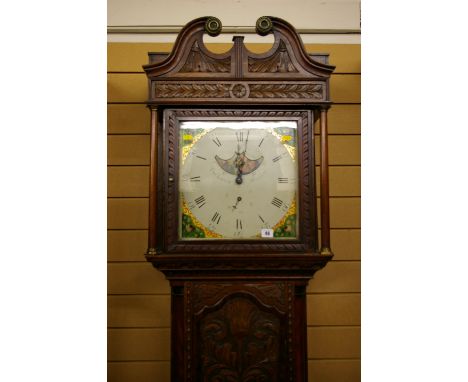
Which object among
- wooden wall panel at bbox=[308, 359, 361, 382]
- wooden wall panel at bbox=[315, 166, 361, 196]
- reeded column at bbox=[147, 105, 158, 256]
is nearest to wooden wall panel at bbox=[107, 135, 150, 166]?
reeded column at bbox=[147, 105, 158, 256]

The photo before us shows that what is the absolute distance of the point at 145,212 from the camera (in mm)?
1838

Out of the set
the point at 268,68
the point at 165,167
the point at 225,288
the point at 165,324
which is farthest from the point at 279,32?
the point at 165,324

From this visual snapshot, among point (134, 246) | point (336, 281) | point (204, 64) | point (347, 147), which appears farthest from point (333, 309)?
point (204, 64)

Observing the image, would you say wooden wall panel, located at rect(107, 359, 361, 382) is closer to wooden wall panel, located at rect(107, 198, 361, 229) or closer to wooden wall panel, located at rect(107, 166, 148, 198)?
wooden wall panel, located at rect(107, 198, 361, 229)

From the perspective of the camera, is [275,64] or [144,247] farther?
[144,247]

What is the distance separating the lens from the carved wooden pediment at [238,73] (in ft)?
4.56

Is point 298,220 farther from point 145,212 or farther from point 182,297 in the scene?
point 145,212

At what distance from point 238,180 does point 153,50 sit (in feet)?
2.88

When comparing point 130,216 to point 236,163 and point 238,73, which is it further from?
point 238,73

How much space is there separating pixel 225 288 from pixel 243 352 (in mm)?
238

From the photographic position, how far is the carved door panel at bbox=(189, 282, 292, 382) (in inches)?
54.7

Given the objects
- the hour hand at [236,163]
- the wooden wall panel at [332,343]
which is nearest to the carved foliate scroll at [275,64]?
the hour hand at [236,163]

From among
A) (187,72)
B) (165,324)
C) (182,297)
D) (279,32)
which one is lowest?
(165,324)

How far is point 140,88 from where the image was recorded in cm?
186
